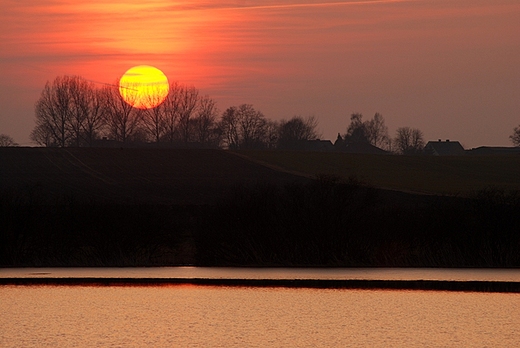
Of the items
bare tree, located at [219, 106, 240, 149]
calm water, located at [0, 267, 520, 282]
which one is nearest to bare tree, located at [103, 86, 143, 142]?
bare tree, located at [219, 106, 240, 149]

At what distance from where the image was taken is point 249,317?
14352 millimetres

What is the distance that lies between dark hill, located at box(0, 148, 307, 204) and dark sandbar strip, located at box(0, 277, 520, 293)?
33.3m

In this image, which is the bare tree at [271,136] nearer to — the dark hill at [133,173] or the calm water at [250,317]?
the dark hill at [133,173]

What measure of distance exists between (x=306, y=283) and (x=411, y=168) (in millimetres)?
61237

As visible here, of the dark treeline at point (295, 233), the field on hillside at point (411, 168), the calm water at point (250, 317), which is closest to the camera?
the calm water at point (250, 317)

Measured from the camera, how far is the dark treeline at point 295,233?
23906 millimetres

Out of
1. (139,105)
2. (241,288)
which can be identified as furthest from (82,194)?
(139,105)

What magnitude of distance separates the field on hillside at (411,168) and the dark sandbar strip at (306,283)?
134 ft

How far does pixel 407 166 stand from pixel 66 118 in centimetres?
4790

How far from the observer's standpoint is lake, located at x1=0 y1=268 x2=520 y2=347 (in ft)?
39.9

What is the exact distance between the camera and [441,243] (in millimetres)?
24062

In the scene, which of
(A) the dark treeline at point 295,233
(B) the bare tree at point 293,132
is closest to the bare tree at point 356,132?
(B) the bare tree at point 293,132

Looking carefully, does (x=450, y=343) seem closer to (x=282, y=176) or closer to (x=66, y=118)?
(x=282, y=176)

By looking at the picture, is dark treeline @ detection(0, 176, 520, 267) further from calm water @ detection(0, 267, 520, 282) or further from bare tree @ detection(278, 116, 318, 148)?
bare tree @ detection(278, 116, 318, 148)
